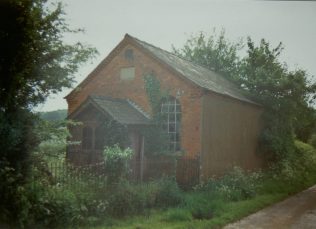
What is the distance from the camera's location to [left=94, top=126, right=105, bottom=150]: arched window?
58.1ft

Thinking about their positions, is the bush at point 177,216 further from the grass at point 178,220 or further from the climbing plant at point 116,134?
the climbing plant at point 116,134

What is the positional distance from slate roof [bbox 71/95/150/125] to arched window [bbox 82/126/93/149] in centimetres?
102

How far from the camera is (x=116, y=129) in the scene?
17.4 meters

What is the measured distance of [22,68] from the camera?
857 centimetres

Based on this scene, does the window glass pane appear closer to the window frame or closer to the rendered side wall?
the window frame

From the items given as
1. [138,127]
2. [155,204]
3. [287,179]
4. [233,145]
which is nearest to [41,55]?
[155,204]

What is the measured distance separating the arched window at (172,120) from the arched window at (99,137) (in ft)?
10.8

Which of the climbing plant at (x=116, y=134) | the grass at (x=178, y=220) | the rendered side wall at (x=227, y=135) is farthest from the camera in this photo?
the rendered side wall at (x=227, y=135)

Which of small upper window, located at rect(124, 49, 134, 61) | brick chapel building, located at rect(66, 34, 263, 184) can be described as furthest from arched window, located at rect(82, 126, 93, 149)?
small upper window, located at rect(124, 49, 134, 61)

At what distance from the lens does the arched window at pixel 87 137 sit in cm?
1850

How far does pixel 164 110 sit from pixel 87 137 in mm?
4147

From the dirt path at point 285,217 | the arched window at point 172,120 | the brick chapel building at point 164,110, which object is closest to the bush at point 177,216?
the dirt path at point 285,217

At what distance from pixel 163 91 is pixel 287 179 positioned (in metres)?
8.69

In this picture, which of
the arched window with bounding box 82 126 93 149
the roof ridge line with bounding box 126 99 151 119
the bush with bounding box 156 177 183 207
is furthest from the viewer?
the roof ridge line with bounding box 126 99 151 119
